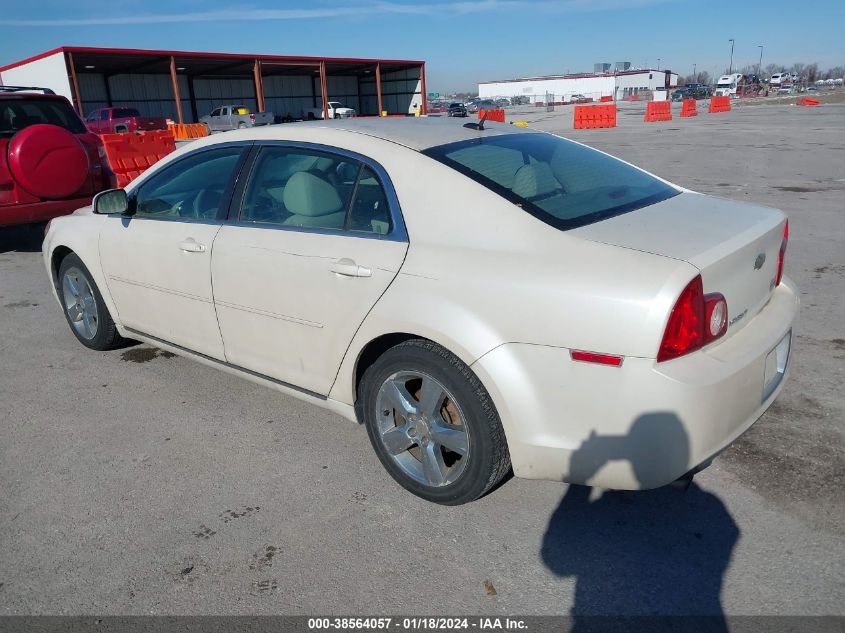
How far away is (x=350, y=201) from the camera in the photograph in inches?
118

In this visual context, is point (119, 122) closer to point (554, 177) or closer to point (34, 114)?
point (34, 114)

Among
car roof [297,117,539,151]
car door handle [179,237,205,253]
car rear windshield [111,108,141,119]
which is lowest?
car door handle [179,237,205,253]

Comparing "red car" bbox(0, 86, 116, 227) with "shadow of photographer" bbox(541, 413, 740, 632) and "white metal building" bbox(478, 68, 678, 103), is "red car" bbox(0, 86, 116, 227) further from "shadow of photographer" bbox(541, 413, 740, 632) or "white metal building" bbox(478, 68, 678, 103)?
"white metal building" bbox(478, 68, 678, 103)

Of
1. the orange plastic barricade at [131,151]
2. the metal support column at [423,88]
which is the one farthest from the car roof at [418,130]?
the metal support column at [423,88]

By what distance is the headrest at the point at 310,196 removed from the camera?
3.09 meters

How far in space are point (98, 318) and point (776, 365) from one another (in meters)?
4.15

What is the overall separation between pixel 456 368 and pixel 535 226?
0.63m

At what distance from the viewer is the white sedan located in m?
2.25

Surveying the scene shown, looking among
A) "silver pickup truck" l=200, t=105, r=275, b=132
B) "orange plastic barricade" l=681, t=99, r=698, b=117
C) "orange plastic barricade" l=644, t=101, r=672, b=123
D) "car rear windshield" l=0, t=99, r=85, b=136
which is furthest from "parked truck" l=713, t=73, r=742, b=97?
"car rear windshield" l=0, t=99, r=85, b=136

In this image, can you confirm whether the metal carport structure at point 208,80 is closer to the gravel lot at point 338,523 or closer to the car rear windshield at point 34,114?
the car rear windshield at point 34,114

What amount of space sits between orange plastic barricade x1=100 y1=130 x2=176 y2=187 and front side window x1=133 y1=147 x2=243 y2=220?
7.11 meters

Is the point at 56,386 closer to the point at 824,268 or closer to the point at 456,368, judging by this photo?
the point at 456,368

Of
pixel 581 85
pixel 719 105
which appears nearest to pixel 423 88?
pixel 719 105

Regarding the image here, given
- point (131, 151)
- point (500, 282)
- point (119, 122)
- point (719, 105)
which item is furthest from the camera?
point (719, 105)
